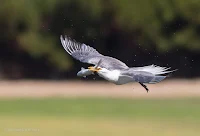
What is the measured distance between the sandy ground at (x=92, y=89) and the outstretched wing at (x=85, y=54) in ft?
88.0

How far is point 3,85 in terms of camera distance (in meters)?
40.8

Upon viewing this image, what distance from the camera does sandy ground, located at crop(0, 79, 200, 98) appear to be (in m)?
38.2

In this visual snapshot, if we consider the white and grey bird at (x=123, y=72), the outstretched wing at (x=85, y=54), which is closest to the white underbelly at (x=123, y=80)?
the white and grey bird at (x=123, y=72)

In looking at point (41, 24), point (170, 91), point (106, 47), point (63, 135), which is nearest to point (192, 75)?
point (170, 91)

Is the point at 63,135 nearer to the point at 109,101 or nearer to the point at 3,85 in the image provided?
the point at 109,101

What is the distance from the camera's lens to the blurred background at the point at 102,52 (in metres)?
27.5

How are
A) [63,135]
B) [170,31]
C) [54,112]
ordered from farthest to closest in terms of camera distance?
[170,31]
[54,112]
[63,135]

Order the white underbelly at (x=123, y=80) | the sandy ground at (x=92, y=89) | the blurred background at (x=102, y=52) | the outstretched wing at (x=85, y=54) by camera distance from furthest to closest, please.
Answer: the sandy ground at (x=92, y=89) < the blurred background at (x=102, y=52) < the outstretched wing at (x=85, y=54) < the white underbelly at (x=123, y=80)

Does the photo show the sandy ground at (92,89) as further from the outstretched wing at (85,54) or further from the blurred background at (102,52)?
the outstretched wing at (85,54)

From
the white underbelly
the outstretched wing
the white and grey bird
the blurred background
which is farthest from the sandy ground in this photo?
the white underbelly

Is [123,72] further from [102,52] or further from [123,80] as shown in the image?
[102,52]

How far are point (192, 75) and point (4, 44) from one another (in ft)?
34.6

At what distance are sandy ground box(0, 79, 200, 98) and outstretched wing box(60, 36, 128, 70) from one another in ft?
88.0

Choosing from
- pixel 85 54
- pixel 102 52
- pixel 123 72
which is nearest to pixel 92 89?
pixel 102 52
